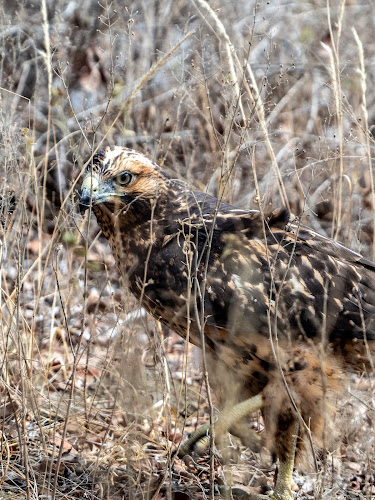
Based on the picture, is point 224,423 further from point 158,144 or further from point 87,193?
point 158,144

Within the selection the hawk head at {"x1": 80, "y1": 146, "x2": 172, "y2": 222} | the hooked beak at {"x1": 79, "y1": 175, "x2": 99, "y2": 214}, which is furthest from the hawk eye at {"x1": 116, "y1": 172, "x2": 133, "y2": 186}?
the hooked beak at {"x1": 79, "y1": 175, "x2": 99, "y2": 214}

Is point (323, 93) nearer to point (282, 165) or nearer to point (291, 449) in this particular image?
point (282, 165)

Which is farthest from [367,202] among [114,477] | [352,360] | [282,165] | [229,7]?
[114,477]

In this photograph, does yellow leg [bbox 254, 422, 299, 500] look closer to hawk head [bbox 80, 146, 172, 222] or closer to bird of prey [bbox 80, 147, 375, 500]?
bird of prey [bbox 80, 147, 375, 500]

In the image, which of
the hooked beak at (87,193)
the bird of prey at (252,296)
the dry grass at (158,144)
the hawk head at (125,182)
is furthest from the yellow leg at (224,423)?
the hooked beak at (87,193)

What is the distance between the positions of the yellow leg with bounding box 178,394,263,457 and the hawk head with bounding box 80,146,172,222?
1.13 m

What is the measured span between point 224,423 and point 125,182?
138cm

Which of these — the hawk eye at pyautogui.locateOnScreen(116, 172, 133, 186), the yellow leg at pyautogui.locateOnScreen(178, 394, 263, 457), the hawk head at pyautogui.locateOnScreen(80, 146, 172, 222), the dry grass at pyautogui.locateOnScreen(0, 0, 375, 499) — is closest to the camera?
the yellow leg at pyautogui.locateOnScreen(178, 394, 263, 457)

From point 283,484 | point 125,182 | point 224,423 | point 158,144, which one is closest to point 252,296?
point 224,423

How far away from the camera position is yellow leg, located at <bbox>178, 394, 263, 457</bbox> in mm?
3551

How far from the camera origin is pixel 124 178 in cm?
379

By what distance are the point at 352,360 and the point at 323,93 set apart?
4.45 metres

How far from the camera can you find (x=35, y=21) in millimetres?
7188

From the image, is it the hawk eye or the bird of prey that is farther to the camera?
the hawk eye
